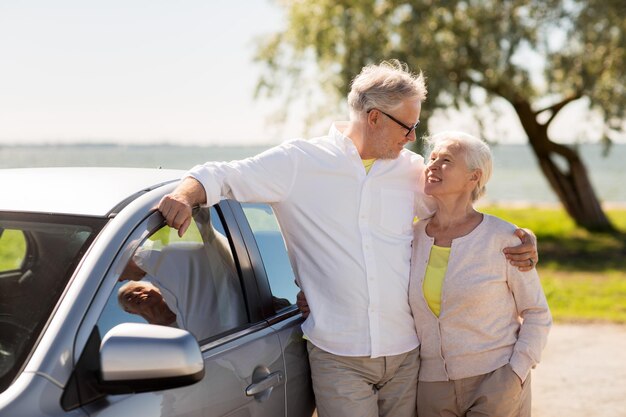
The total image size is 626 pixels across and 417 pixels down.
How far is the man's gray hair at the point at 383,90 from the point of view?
11.7 feet

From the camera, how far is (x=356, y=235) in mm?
3465

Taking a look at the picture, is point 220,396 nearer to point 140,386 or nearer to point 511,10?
point 140,386

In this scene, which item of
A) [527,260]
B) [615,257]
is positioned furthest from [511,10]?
[527,260]

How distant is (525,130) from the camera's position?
19297mm

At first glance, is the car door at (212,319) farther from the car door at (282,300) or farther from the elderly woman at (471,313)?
the elderly woman at (471,313)

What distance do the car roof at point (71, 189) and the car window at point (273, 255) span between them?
0.44 meters

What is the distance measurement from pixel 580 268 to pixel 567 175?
215 inches

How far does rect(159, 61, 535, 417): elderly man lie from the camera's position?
338cm

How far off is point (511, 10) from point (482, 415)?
14.4 m

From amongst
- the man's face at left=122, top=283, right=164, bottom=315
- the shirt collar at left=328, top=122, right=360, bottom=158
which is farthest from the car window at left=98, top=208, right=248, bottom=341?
the shirt collar at left=328, top=122, right=360, bottom=158

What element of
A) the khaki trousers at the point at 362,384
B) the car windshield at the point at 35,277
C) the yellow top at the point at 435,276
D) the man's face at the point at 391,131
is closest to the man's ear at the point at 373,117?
the man's face at the point at 391,131

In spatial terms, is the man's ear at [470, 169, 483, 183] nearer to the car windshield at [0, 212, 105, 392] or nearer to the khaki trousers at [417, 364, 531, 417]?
the khaki trousers at [417, 364, 531, 417]

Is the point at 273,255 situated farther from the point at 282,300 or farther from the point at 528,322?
the point at 528,322

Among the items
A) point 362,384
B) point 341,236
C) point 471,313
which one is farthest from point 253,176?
point 471,313
